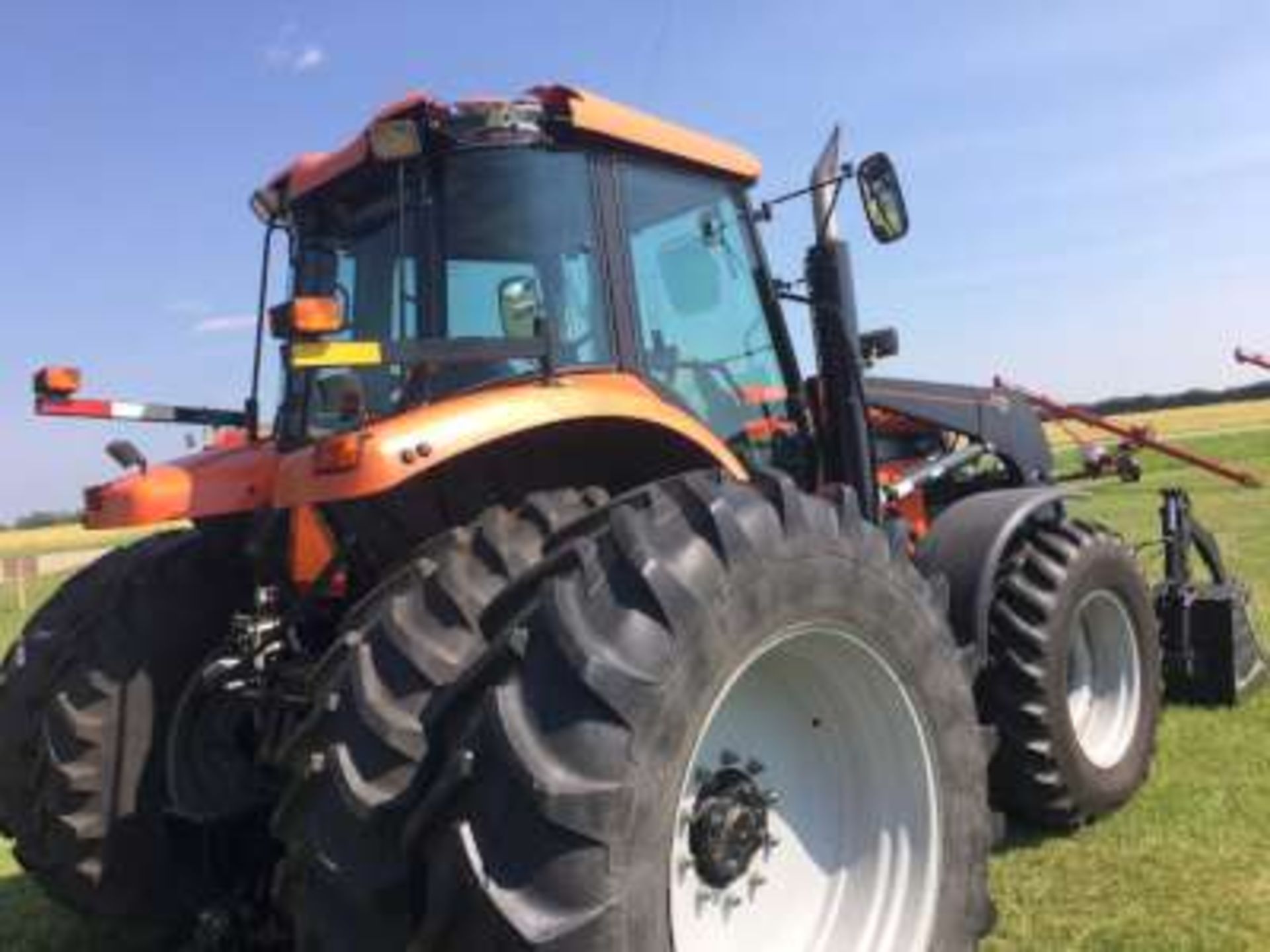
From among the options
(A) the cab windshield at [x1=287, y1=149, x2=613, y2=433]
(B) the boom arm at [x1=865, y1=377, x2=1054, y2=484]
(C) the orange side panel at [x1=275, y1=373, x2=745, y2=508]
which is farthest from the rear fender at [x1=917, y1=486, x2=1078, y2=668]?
(A) the cab windshield at [x1=287, y1=149, x2=613, y2=433]

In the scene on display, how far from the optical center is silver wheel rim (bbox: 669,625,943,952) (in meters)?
3.54

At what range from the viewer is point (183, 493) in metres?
3.98

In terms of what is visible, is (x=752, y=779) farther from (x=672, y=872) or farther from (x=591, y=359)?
(x=591, y=359)

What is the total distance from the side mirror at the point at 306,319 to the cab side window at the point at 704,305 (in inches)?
50.6

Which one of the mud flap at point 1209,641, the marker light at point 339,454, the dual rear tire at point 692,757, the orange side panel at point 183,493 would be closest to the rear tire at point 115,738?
the orange side panel at point 183,493

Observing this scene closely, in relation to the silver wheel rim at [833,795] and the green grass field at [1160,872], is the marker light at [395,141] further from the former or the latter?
the green grass field at [1160,872]

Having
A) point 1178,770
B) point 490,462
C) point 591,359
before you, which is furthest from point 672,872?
point 1178,770

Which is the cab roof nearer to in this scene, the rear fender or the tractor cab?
the tractor cab

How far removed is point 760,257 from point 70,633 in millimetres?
2706

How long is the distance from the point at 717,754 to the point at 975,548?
2122mm

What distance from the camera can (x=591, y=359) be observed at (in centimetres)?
408

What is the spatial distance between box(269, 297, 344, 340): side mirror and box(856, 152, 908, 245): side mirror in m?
2.38

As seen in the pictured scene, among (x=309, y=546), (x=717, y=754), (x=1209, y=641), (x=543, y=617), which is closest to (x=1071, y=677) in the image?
(x=1209, y=641)

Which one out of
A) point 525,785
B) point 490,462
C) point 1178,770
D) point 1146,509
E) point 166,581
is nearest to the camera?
point 525,785
